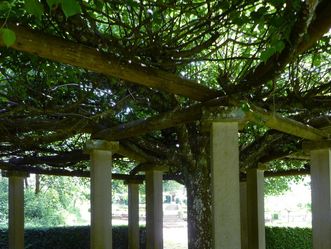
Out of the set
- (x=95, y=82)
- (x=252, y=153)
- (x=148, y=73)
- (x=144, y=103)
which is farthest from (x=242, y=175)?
(x=148, y=73)

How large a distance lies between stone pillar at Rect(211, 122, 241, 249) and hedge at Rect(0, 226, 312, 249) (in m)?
12.6

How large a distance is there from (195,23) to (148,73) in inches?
28.9

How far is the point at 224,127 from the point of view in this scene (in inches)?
225

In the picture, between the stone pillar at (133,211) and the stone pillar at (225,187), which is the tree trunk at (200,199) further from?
the stone pillar at (133,211)

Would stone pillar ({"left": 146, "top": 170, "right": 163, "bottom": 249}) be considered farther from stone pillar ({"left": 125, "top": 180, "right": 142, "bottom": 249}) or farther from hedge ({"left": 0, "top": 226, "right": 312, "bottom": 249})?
hedge ({"left": 0, "top": 226, "right": 312, "bottom": 249})

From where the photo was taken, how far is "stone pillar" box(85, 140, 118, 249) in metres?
8.31

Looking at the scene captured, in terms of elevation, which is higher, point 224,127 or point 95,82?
point 95,82

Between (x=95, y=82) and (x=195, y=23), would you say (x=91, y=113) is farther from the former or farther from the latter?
(x=195, y=23)

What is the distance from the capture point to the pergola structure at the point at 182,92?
4.08 meters

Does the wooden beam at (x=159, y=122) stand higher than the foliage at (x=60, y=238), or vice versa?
the wooden beam at (x=159, y=122)

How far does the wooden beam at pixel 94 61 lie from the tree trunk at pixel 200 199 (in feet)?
10.2

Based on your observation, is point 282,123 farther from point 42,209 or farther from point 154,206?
point 42,209

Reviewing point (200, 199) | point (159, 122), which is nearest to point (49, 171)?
point (200, 199)

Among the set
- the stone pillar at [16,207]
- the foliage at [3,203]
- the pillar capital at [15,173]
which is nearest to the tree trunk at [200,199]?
the pillar capital at [15,173]
